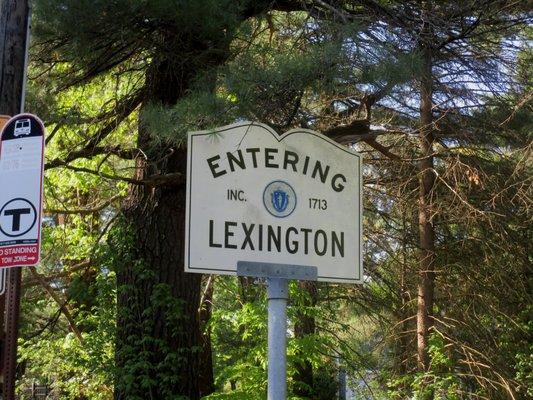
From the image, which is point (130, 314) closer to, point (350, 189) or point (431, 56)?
point (431, 56)

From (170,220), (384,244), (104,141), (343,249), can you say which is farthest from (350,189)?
(384,244)

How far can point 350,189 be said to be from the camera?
10.9 feet

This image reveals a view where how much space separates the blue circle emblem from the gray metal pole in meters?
0.28

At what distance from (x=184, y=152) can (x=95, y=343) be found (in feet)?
8.12

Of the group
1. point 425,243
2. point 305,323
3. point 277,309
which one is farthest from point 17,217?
point 425,243

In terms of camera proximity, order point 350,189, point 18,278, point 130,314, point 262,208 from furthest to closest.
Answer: point 130,314, point 18,278, point 350,189, point 262,208

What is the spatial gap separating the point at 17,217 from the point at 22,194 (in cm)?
13

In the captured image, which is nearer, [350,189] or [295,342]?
[350,189]

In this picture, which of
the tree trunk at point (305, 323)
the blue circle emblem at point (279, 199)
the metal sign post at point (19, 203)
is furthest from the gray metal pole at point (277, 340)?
the tree trunk at point (305, 323)

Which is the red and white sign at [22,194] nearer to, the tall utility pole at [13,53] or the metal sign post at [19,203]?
the metal sign post at [19,203]

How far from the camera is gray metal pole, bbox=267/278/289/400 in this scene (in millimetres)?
2914

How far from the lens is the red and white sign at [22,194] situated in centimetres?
404

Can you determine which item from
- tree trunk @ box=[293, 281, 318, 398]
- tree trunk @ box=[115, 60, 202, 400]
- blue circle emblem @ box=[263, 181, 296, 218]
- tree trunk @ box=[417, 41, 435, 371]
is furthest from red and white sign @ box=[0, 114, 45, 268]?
tree trunk @ box=[417, 41, 435, 371]

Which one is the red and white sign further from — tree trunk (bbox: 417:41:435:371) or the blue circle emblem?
tree trunk (bbox: 417:41:435:371)
